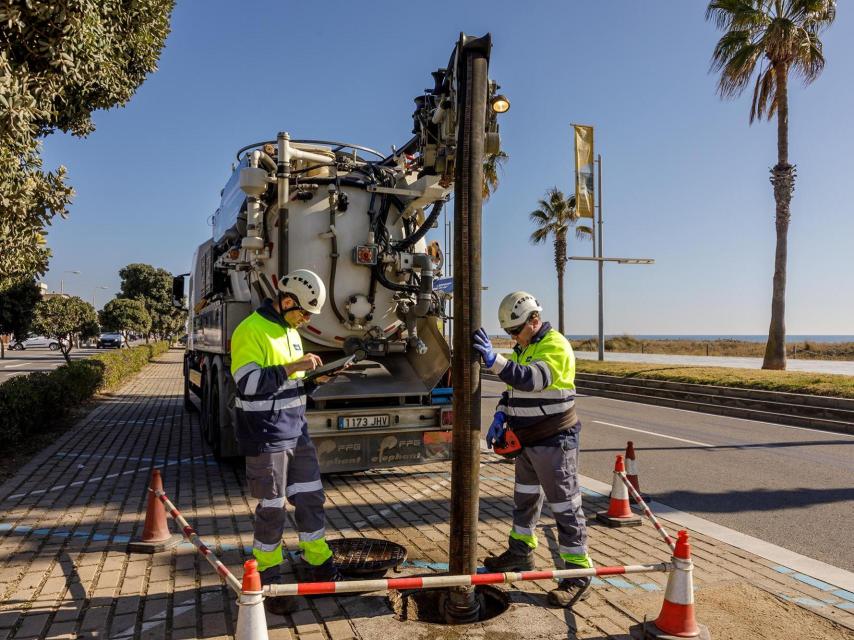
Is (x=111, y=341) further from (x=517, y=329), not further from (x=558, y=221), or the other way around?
(x=517, y=329)

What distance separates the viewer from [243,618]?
2.73 m

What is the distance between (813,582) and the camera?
417 cm

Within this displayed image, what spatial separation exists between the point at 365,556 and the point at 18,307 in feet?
72.6

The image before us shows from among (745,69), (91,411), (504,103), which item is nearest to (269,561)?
(504,103)

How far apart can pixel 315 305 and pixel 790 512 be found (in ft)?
16.0

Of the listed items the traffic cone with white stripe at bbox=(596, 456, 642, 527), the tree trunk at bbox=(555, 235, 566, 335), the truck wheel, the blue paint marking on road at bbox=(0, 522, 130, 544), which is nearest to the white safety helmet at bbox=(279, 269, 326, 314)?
the blue paint marking on road at bbox=(0, 522, 130, 544)

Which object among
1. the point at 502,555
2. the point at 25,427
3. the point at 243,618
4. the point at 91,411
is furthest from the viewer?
the point at 91,411

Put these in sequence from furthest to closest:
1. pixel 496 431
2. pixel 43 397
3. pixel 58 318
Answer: pixel 58 318, pixel 43 397, pixel 496 431

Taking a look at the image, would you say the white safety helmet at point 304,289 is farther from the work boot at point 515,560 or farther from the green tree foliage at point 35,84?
the green tree foliage at point 35,84

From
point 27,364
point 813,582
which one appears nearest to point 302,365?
point 813,582

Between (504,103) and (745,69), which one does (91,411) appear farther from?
(745,69)

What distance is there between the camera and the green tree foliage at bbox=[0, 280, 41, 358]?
21.4 m

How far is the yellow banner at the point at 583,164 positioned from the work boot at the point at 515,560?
1865cm

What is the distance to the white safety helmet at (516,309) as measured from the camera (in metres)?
4.15
